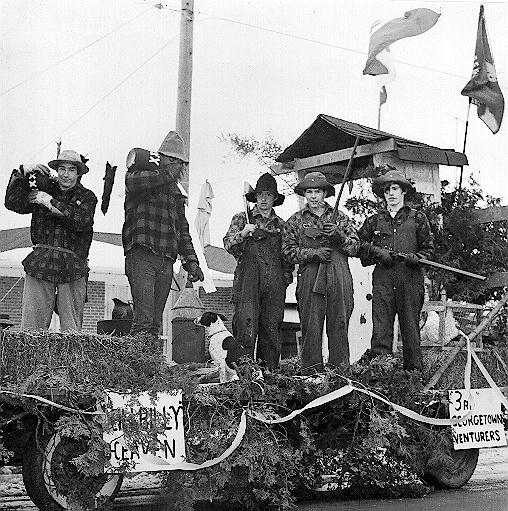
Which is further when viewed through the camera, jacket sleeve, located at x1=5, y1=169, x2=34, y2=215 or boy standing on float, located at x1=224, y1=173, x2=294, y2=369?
boy standing on float, located at x1=224, y1=173, x2=294, y2=369

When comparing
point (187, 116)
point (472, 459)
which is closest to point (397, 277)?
point (472, 459)

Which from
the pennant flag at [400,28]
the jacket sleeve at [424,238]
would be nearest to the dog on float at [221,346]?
the jacket sleeve at [424,238]

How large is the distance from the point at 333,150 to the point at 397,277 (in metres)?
1.58

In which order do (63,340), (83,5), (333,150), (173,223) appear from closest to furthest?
(63,340), (83,5), (173,223), (333,150)

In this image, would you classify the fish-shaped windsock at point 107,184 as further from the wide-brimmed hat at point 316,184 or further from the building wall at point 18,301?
the wide-brimmed hat at point 316,184

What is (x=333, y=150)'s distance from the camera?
876cm

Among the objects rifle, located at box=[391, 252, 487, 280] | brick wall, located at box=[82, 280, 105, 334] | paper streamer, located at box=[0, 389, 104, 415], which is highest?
rifle, located at box=[391, 252, 487, 280]

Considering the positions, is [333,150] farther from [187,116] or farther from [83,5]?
[83,5]

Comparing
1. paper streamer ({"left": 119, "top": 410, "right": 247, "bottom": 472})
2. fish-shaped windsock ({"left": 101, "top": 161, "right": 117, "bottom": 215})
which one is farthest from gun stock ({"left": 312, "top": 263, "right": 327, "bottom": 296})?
fish-shaped windsock ({"left": 101, "top": 161, "right": 117, "bottom": 215})

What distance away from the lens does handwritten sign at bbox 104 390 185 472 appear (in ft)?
19.2

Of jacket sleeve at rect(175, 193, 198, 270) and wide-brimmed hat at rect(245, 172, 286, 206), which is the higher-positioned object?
wide-brimmed hat at rect(245, 172, 286, 206)

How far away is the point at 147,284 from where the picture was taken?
23.0 feet

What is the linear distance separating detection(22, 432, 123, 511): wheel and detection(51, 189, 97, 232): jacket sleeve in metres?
1.58

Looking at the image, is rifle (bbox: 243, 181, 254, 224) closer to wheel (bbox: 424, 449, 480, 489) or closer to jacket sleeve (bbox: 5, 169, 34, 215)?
jacket sleeve (bbox: 5, 169, 34, 215)
